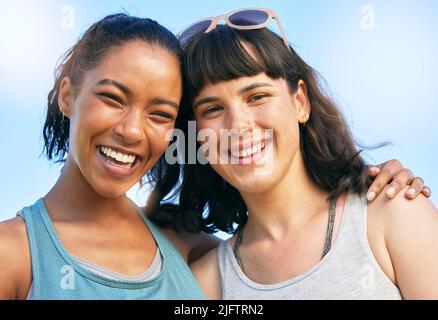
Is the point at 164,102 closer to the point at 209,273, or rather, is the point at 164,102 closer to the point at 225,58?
the point at 225,58

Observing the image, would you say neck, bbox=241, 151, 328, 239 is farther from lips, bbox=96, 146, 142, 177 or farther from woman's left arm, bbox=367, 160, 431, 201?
lips, bbox=96, 146, 142, 177

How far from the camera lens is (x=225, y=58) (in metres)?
3.52

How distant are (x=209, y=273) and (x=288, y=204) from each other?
2.33 feet

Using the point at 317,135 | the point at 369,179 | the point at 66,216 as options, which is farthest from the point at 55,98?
the point at 369,179

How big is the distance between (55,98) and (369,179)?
2.07 m

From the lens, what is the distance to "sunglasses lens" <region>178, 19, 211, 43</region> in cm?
378

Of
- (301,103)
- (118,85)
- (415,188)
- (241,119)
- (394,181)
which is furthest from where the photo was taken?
(301,103)

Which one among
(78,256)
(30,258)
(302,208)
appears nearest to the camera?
(30,258)

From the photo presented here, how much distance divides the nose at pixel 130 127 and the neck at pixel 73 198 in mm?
399

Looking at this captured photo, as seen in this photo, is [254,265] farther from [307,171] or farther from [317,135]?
[317,135]

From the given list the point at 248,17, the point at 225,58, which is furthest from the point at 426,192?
the point at 248,17

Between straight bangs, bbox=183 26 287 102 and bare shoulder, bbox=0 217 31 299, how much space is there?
1.38 m

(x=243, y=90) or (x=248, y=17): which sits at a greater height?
(x=248, y=17)

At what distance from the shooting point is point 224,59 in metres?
3.52
